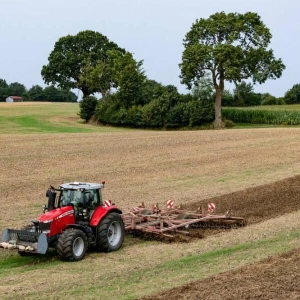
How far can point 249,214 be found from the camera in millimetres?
19672

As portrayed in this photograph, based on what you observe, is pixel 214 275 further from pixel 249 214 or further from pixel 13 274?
pixel 249 214

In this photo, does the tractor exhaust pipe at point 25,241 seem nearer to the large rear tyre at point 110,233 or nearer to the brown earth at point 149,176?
the brown earth at point 149,176

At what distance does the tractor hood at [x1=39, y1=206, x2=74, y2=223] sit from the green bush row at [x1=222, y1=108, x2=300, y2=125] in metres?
58.2

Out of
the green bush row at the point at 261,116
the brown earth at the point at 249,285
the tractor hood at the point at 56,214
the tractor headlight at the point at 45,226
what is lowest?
the brown earth at the point at 249,285

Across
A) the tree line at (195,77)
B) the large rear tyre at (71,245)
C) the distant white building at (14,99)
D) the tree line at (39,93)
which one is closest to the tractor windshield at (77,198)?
the large rear tyre at (71,245)

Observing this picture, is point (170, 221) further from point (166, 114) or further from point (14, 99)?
point (14, 99)

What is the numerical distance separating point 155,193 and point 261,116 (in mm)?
49382

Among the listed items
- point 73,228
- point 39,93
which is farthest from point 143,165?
point 39,93

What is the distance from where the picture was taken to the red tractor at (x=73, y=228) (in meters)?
13.5

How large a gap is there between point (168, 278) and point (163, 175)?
17185 millimetres

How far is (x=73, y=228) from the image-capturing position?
46.2 feet

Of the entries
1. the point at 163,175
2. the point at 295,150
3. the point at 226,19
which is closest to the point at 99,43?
the point at 226,19

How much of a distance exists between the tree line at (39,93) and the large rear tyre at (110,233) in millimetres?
123518

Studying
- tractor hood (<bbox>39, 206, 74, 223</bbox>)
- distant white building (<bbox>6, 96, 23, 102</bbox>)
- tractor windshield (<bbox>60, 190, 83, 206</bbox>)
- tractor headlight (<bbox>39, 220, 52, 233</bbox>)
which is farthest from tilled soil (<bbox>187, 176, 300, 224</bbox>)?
distant white building (<bbox>6, 96, 23, 102</bbox>)
